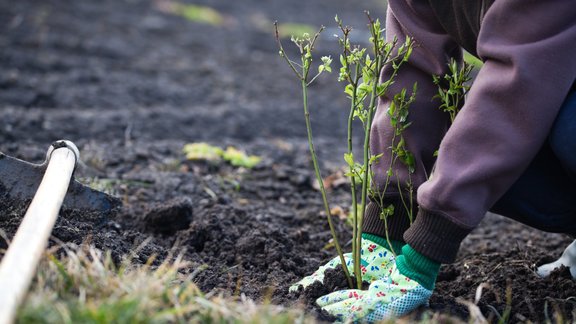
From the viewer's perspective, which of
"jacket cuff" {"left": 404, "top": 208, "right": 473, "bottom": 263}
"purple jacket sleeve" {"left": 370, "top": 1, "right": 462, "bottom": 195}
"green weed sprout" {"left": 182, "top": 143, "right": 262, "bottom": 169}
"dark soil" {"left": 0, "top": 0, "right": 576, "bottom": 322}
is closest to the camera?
"jacket cuff" {"left": 404, "top": 208, "right": 473, "bottom": 263}

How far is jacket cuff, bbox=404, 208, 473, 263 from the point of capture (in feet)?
6.91

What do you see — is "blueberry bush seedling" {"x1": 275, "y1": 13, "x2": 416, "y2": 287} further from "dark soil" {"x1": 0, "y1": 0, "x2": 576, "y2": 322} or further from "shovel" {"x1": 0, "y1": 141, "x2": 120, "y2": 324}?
"shovel" {"x1": 0, "y1": 141, "x2": 120, "y2": 324}

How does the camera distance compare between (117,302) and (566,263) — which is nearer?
(117,302)

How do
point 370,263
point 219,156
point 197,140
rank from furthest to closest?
point 197,140 < point 219,156 < point 370,263

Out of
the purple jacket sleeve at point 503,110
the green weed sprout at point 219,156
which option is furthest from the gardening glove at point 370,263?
the green weed sprout at point 219,156

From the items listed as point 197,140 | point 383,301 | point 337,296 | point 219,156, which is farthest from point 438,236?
point 197,140

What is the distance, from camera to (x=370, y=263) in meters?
→ 2.44

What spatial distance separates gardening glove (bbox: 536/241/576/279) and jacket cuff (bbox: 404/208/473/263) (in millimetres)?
729

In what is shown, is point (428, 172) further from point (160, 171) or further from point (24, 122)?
point (24, 122)

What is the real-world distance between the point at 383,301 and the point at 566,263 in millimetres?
922

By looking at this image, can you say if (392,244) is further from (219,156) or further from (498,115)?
(219,156)

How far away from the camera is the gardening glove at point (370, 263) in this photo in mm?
2414

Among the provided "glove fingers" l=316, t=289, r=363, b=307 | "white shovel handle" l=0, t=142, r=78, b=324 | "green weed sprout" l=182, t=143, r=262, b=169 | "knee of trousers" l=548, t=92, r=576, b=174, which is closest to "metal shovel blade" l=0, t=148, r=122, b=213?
"white shovel handle" l=0, t=142, r=78, b=324

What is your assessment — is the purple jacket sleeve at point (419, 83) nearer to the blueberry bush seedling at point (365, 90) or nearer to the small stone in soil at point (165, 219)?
the blueberry bush seedling at point (365, 90)
